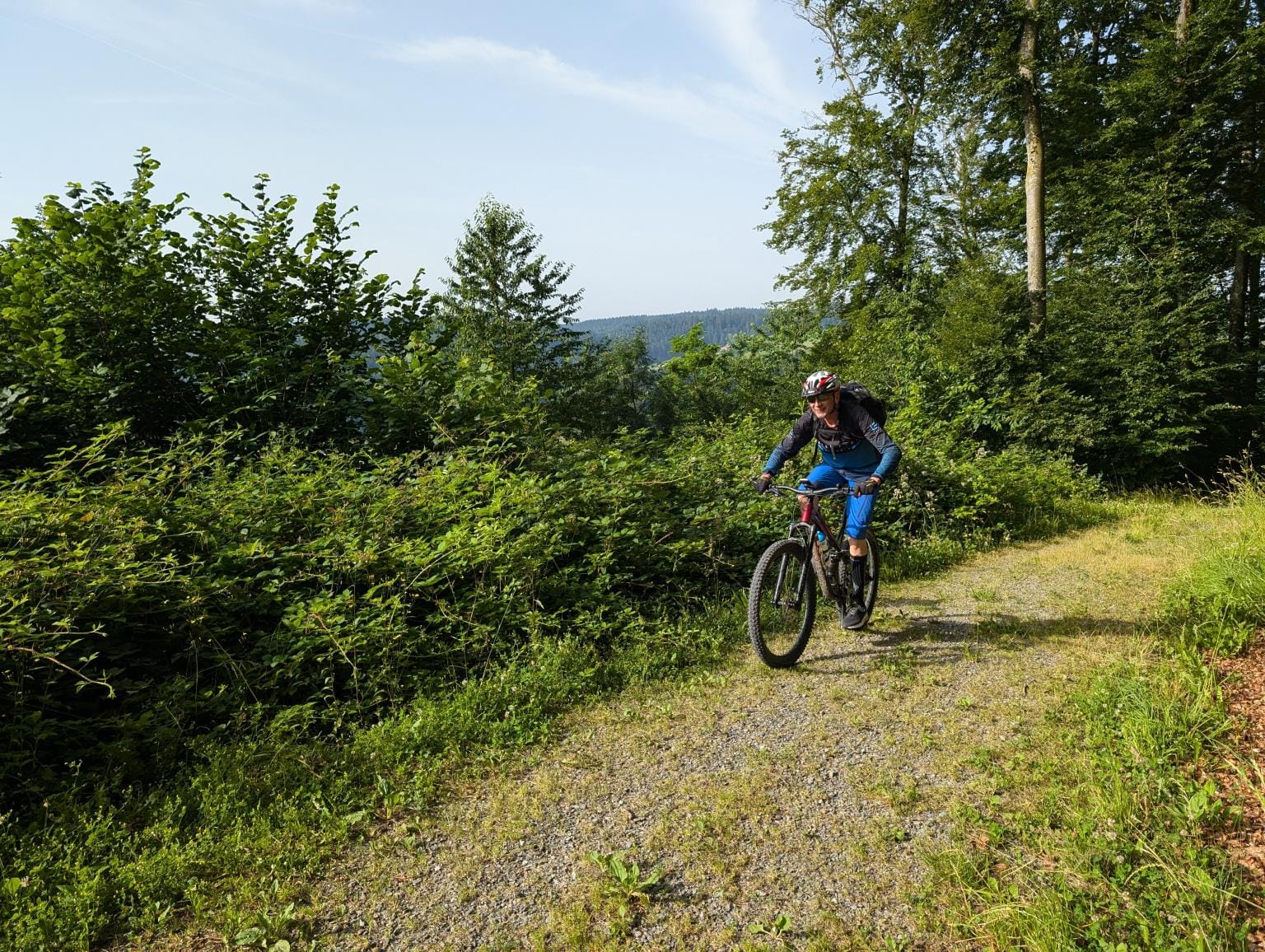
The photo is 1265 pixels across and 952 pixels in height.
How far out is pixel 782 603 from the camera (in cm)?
501

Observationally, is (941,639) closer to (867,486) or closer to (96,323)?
(867,486)

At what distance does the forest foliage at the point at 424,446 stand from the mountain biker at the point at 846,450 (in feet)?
5.03

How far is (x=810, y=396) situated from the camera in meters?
4.94

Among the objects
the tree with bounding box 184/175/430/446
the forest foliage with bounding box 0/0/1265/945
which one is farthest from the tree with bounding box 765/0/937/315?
the tree with bounding box 184/175/430/446

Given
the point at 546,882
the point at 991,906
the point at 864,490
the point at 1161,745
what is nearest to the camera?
the point at 991,906

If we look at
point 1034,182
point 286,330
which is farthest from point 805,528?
point 1034,182

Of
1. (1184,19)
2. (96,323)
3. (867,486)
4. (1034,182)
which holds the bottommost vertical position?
(867,486)

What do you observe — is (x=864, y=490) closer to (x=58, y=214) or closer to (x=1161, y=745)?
(x=1161, y=745)

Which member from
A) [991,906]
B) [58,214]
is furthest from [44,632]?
[58,214]

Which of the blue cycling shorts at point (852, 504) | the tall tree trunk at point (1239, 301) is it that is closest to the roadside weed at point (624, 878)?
the blue cycling shorts at point (852, 504)

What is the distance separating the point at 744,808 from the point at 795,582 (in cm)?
211

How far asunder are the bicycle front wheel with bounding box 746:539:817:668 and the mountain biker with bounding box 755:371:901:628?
1.55ft

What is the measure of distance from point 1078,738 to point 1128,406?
14.7m

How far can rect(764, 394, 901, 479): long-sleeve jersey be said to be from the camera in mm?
5109
